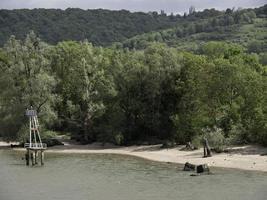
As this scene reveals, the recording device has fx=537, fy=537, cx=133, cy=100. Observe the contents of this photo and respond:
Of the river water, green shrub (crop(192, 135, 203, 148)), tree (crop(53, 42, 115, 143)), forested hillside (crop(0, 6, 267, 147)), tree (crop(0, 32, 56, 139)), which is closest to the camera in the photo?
the river water

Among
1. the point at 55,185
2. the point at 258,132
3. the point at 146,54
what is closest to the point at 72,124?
the point at 146,54

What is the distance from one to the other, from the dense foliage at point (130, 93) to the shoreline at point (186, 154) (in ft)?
8.05

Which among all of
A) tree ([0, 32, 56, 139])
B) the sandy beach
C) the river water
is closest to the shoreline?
the sandy beach

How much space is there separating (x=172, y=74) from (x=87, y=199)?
32948 millimetres

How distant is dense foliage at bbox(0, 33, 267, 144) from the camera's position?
189 feet

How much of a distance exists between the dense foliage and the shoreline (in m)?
2.45

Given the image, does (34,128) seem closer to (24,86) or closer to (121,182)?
(24,86)

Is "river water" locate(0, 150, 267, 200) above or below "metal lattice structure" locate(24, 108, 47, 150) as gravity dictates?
below

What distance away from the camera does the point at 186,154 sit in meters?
52.9

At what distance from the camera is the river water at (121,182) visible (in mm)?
32969

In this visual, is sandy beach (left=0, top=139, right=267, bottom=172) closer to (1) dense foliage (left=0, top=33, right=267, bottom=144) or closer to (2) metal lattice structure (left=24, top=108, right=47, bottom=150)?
(1) dense foliage (left=0, top=33, right=267, bottom=144)

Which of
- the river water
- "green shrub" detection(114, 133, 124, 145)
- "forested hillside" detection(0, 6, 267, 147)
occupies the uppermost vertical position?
"forested hillside" detection(0, 6, 267, 147)

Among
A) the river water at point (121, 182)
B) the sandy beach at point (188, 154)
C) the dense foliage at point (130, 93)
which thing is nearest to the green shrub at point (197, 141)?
the sandy beach at point (188, 154)

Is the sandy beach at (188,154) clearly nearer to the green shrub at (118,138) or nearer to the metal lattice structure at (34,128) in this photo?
the green shrub at (118,138)
